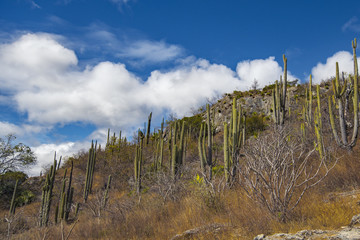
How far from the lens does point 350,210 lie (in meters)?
3.67

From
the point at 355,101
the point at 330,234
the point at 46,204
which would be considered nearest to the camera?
the point at 330,234

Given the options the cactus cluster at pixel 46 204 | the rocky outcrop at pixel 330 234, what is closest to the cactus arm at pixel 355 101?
the rocky outcrop at pixel 330 234

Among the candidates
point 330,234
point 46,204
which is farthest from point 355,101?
point 46,204

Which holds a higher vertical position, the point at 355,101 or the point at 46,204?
the point at 355,101

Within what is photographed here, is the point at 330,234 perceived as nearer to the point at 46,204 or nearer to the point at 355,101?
the point at 355,101

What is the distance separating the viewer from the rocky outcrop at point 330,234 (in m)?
2.80

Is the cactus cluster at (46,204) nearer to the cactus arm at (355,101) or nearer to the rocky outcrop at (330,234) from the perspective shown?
the rocky outcrop at (330,234)

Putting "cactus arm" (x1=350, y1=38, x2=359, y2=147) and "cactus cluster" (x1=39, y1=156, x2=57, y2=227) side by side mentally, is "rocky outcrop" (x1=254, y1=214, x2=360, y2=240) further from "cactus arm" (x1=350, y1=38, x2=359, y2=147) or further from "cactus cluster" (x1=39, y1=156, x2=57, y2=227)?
"cactus cluster" (x1=39, y1=156, x2=57, y2=227)

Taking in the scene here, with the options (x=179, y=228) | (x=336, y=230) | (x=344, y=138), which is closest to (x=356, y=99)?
(x=344, y=138)

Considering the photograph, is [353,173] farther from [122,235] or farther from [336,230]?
[122,235]

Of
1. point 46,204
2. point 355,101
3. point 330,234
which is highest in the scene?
point 355,101

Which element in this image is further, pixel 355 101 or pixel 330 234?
pixel 355 101

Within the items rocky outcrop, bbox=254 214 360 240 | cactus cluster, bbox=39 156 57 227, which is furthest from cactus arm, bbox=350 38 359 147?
cactus cluster, bbox=39 156 57 227

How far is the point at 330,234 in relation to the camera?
2957 mm
